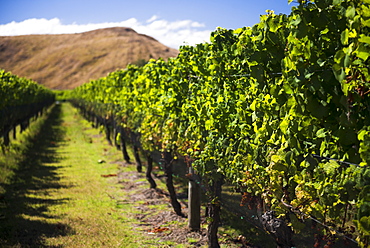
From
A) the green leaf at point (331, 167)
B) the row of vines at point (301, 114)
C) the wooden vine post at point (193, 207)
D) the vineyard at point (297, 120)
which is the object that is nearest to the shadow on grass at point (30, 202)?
the wooden vine post at point (193, 207)

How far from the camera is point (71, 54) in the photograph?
160 metres

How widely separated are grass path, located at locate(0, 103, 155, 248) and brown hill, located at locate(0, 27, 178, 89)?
406 feet

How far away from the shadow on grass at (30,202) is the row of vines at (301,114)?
123 inches

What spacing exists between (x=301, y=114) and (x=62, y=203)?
6928mm

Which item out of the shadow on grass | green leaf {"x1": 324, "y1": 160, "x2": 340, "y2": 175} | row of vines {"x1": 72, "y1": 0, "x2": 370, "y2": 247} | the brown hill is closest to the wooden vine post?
row of vines {"x1": 72, "y1": 0, "x2": 370, "y2": 247}

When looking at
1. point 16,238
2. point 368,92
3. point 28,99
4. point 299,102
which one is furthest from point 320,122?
point 28,99

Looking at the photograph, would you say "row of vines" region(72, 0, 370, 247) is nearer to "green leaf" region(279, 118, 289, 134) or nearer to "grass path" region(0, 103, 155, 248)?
"green leaf" region(279, 118, 289, 134)

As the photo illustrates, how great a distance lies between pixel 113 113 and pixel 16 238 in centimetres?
970

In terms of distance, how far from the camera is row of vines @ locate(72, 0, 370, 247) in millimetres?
2658

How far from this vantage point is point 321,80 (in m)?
3.04

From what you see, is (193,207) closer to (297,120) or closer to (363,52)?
(297,120)

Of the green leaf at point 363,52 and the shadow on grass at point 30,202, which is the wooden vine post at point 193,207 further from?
the green leaf at point 363,52

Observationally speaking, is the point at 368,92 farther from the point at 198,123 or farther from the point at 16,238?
the point at 16,238

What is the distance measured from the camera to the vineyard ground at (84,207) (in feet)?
21.7
